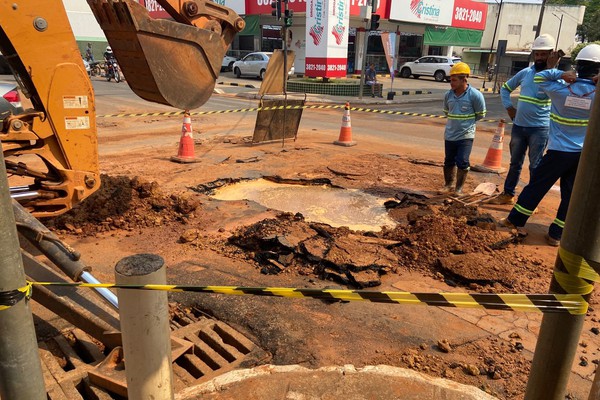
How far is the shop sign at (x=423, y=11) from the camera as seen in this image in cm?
3184

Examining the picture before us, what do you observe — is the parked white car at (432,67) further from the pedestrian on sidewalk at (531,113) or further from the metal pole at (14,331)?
the metal pole at (14,331)

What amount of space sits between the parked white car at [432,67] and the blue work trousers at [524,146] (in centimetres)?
2714

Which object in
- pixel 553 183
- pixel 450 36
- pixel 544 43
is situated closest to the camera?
pixel 553 183

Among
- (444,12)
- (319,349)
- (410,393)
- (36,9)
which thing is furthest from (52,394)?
(444,12)

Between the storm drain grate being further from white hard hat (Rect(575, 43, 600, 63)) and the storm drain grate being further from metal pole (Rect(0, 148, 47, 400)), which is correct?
white hard hat (Rect(575, 43, 600, 63))

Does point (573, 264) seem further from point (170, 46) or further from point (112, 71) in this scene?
point (112, 71)

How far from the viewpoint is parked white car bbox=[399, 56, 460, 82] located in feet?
105

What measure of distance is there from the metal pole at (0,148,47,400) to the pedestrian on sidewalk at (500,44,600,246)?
480cm

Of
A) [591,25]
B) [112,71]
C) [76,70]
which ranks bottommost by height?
[112,71]

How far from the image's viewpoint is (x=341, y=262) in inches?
177

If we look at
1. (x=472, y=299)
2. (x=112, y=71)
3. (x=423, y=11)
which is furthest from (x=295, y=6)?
(x=472, y=299)

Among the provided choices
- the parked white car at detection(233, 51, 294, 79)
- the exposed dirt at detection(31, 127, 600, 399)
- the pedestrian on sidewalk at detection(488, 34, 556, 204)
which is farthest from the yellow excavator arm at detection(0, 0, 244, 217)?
the parked white car at detection(233, 51, 294, 79)

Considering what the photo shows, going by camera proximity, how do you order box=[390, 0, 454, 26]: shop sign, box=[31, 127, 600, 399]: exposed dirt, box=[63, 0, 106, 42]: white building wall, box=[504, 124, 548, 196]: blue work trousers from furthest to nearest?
box=[390, 0, 454, 26]: shop sign
box=[63, 0, 106, 42]: white building wall
box=[504, 124, 548, 196]: blue work trousers
box=[31, 127, 600, 399]: exposed dirt

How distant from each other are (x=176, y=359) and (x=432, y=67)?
32.9 metres
